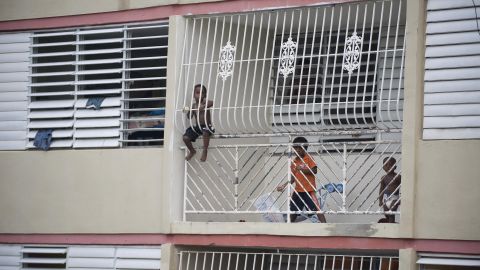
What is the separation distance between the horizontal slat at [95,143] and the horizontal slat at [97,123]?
0.18 metres

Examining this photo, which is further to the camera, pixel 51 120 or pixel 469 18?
pixel 51 120

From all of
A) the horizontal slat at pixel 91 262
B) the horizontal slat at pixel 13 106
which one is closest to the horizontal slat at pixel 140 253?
the horizontal slat at pixel 91 262

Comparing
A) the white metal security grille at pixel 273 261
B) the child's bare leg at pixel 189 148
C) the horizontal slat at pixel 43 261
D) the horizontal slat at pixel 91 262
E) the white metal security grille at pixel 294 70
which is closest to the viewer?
the white metal security grille at pixel 273 261

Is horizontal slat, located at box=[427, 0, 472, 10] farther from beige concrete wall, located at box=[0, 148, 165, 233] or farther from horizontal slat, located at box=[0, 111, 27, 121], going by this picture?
horizontal slat, located at box=[0, 111, 27, 121]

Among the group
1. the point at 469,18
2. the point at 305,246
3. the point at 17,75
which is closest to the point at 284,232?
the point at 305,246

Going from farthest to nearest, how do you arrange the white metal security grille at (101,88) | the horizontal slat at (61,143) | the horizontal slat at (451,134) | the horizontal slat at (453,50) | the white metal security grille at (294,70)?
the horizontal slat at (61,143) < the white metal security grille at (101,88) < the white metal security grille at (294,70) < the horizontal slat at (453,50) < the horizontal slat at (451,134)

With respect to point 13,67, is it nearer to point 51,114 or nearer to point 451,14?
point 51,114

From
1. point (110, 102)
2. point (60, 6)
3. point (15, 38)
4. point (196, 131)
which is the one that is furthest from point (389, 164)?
point (15, 38)

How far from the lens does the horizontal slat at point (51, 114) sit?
15.0 meters

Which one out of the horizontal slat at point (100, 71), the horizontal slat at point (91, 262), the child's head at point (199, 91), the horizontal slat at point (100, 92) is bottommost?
the horizontal slat at point (91, 262)

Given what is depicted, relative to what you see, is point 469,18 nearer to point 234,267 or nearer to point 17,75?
point 234,267

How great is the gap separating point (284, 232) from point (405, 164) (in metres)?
1.56

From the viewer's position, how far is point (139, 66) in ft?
50.0

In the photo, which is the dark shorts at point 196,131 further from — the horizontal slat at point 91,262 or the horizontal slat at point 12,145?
the horizontal slat at point 12,145
